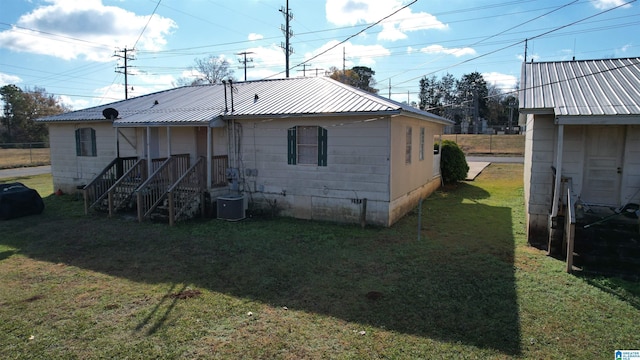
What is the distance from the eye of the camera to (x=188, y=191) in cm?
1041

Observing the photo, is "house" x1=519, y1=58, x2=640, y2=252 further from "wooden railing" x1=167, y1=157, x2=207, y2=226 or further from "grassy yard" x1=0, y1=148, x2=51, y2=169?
"grassy yard" x1=0, y1=148, x2=51, y2=169

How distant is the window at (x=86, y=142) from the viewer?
1398cm

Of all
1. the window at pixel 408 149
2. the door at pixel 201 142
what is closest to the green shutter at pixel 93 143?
the door at pixel 201 142

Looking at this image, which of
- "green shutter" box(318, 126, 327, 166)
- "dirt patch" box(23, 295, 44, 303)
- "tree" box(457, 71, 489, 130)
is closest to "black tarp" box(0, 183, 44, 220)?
"dirt patch" box(23, 295, 44, 303)

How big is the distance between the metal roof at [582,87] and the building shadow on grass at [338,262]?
2845 mm

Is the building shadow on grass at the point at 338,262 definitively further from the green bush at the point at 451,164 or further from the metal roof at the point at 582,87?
the green bush at the point at 451,164

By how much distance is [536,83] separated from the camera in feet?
29.2

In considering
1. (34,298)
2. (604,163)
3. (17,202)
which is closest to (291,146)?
(34,298)

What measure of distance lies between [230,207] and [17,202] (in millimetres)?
5895

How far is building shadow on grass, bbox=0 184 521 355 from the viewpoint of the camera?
4988 mm

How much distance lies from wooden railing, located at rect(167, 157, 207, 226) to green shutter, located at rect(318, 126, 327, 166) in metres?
3.29

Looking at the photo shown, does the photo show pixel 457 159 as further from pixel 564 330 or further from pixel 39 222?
pixel 39 222

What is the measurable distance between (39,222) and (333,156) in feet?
25.8

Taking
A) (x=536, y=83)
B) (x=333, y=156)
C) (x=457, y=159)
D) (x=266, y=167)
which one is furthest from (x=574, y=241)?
(x=457, y=159)
